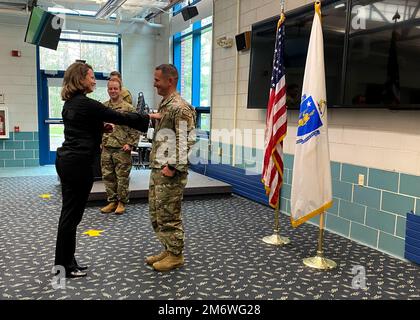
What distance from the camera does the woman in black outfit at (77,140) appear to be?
→ 9.38 ft

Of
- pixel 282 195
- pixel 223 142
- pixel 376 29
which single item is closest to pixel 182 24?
pixel 223 142

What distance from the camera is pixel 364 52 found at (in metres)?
3.70

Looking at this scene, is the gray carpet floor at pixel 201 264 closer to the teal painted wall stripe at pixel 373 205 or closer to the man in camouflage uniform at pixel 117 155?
the teal painted wall stripe at pixel 373 205

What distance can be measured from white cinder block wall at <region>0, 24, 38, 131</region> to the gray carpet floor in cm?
407

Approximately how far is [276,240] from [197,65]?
4.96 m

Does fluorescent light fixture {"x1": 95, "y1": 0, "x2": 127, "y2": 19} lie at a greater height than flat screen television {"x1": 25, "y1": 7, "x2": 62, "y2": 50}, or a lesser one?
greater

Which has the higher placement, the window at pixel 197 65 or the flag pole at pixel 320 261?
the window at pixel 197 65

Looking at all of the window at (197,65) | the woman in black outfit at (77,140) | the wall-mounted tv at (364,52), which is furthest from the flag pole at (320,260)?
the window at (197,65)

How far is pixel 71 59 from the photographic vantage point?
8969 millimetres

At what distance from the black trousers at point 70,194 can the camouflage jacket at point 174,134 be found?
524 millimetres

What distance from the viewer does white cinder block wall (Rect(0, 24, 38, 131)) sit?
8.23 m

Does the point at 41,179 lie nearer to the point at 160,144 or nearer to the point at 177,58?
the point at 177,58

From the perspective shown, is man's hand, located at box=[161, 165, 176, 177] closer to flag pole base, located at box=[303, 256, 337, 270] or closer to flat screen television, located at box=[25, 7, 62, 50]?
flag pole base, located at box=[303, 256, 337, 270]

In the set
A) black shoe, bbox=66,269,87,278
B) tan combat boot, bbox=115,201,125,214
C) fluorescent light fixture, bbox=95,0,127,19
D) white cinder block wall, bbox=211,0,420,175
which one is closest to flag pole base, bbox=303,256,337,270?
white cinder block wall, bbox=211,0,420,175
